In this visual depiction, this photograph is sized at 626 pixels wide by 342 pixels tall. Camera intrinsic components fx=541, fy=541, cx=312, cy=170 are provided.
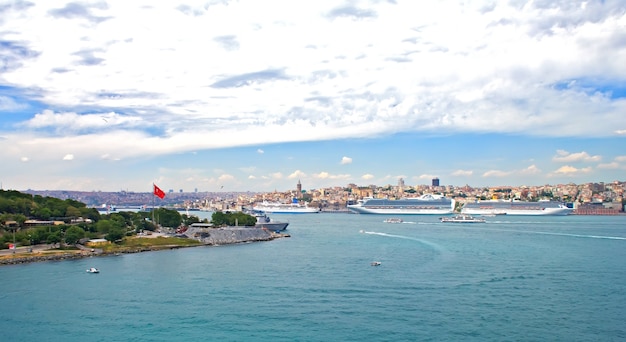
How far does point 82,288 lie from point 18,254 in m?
9.93

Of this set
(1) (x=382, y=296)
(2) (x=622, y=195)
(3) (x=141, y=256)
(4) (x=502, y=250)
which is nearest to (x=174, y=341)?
(1) (x=382, y=296)

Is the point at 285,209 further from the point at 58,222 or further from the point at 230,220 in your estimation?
the point at 58,222

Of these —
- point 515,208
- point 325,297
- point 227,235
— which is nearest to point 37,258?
point 227,235

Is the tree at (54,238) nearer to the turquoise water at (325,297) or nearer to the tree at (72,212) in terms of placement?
the turquoise water at (325,297)

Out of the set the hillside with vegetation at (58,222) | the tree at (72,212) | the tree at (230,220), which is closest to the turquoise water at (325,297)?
the hillside with vegetation at (58,222)

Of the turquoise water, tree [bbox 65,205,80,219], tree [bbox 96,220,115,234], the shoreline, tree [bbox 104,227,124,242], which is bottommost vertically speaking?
the turquoise water

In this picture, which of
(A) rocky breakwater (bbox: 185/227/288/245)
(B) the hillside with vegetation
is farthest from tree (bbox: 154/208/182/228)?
(A) rocky breakwater (bbox: 185/227/288/245)

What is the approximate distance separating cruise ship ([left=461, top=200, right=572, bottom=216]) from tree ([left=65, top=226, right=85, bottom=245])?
63.9 metres

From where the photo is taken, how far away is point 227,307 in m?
16.6

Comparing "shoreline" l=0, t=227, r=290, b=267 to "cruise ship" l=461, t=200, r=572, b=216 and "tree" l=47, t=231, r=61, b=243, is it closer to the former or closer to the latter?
"tree" l=47, t=231, r=61, b=243

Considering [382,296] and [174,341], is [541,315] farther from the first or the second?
[174,341]

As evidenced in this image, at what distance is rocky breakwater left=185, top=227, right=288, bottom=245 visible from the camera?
3750 centimetres

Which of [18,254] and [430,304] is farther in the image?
[18,254]

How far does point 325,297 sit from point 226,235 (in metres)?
21.8
